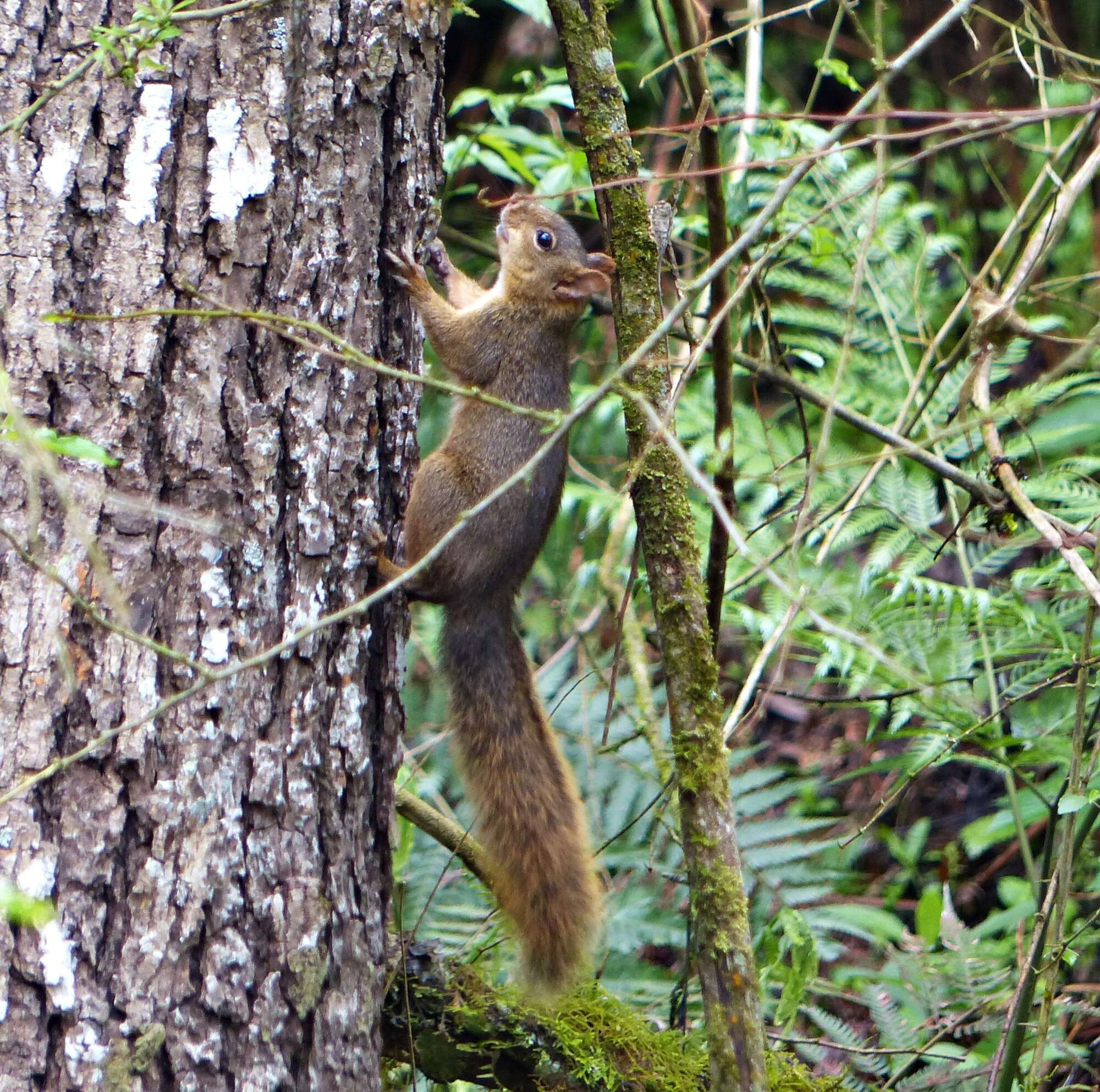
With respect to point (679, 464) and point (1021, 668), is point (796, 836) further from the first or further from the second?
point (679, 464)

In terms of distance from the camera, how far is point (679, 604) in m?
2.14

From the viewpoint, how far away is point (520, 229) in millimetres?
3482

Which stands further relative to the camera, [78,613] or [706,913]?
[706,913]

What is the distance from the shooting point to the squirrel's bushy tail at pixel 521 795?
228 centimetres

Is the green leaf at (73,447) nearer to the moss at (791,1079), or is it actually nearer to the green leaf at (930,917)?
the moss at (791,1079)

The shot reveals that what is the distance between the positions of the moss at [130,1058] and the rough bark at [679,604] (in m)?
0.89

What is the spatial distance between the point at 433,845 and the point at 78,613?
1.84 meters

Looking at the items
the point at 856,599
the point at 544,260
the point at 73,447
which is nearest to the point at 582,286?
the point at 544,260

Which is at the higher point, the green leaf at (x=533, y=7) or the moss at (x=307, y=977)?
the green leaf at (x=533, y=7)

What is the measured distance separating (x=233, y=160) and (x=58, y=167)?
0.26 metres

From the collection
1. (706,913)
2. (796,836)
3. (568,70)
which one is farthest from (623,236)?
(796,836)

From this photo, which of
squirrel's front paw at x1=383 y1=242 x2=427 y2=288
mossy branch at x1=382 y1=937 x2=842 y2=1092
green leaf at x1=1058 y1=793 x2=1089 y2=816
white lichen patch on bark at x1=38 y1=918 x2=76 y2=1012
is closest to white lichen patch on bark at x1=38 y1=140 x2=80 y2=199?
squirrel's front paw at x1=383 y1=242 x2=427 y2=288

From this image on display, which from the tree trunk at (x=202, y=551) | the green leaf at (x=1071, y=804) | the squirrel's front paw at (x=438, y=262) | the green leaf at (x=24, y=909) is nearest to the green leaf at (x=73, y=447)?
the tree trunk at (x=202, y=551)

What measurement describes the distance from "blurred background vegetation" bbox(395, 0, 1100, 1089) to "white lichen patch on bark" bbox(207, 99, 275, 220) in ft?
1.75
